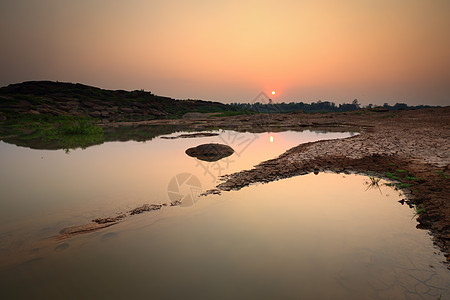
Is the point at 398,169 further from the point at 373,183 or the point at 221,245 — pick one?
the point at 221,245

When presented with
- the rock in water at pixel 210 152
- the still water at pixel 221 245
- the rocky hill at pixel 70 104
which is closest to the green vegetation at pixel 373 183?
the still water at pixel 221 245

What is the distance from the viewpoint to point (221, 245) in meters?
3.73

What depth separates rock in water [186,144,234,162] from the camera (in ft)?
36.5

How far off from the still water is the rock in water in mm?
4229

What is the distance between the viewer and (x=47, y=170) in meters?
8.45

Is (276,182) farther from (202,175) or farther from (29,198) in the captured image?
(29,198)

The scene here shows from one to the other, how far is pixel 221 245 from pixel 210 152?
25.8ft

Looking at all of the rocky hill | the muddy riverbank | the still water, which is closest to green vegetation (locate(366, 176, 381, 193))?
the still water

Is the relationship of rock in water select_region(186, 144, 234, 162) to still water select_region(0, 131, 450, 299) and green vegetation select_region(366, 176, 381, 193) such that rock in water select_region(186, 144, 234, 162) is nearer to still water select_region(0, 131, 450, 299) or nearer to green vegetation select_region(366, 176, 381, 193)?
still water select_region(0, 131, 450, 299)

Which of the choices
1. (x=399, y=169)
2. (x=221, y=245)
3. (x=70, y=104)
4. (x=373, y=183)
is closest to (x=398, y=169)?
(x=399, y=169)

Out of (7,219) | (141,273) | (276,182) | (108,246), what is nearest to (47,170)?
(7,219)

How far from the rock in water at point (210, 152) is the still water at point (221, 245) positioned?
423 centimetres

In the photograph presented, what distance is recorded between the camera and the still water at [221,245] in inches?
111

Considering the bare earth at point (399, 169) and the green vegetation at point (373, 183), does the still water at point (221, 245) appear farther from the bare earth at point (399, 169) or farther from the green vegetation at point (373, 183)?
the bare earth at point (399, 169)
